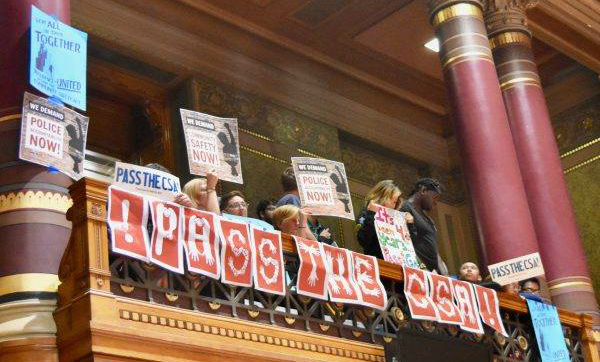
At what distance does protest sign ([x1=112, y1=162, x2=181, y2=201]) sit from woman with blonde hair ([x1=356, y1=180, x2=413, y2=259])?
1943 millimetres

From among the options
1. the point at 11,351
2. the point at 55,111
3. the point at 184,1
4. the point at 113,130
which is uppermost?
the point at 184,1

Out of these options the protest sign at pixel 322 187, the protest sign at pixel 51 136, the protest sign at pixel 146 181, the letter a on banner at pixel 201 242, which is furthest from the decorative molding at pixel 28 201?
the protest sign at pixel 322 187

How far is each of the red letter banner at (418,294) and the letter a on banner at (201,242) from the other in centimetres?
173

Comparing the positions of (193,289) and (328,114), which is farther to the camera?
(328,114)

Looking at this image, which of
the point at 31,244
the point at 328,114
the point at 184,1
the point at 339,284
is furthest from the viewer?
the point at 328,114

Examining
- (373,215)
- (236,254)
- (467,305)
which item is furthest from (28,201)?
(467,305)

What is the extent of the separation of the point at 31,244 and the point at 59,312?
18.3 inches

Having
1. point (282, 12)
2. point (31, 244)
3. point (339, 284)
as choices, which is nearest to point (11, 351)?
point (31, 244)

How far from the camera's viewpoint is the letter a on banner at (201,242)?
19.1 feet

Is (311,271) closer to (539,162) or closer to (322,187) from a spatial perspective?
(322,187)

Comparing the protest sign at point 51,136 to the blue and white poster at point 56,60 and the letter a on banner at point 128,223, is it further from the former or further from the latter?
the letter a on banner at point 128,223

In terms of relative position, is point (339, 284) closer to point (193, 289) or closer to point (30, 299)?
point (193, 289)

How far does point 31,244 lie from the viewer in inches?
221

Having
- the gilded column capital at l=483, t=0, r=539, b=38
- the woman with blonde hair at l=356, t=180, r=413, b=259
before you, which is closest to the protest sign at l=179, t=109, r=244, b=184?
the woman with blonde hair at l=356, t=180, r=413, b=259
